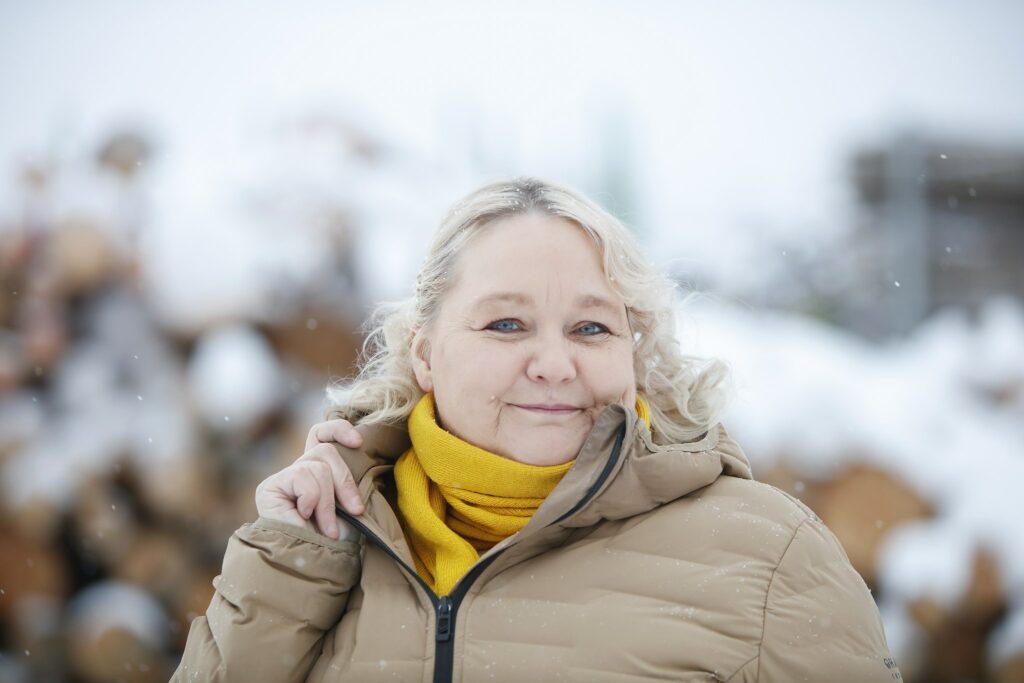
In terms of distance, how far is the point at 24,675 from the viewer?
3.19 m

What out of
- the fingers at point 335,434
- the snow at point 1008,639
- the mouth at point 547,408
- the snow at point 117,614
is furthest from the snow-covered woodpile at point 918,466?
the snow at point 117,614

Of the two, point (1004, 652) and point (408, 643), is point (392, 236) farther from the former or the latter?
point (1004, 652)

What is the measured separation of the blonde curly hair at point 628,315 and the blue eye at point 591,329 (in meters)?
0.09

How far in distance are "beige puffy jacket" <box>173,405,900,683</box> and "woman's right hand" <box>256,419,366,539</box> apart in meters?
0.03

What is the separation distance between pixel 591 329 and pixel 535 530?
449mm

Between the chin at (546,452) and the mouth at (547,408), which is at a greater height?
the mouth at (547,408)

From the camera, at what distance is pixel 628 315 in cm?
178

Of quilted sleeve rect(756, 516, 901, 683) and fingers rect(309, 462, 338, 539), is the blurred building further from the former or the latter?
fingers rect(309, 462, 338, 539)

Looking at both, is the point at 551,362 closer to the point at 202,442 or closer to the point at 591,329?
the point at 591,329

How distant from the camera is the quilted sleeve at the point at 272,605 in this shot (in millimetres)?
1509

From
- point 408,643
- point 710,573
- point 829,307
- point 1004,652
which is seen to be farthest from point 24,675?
point 829,307

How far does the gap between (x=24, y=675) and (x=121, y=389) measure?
121 centimetres

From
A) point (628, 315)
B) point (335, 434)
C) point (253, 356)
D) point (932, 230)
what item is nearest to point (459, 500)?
point (335, 434)

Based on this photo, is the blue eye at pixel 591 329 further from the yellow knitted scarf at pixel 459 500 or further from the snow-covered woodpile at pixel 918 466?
the snow-covered woodpile at pixel 918 466
